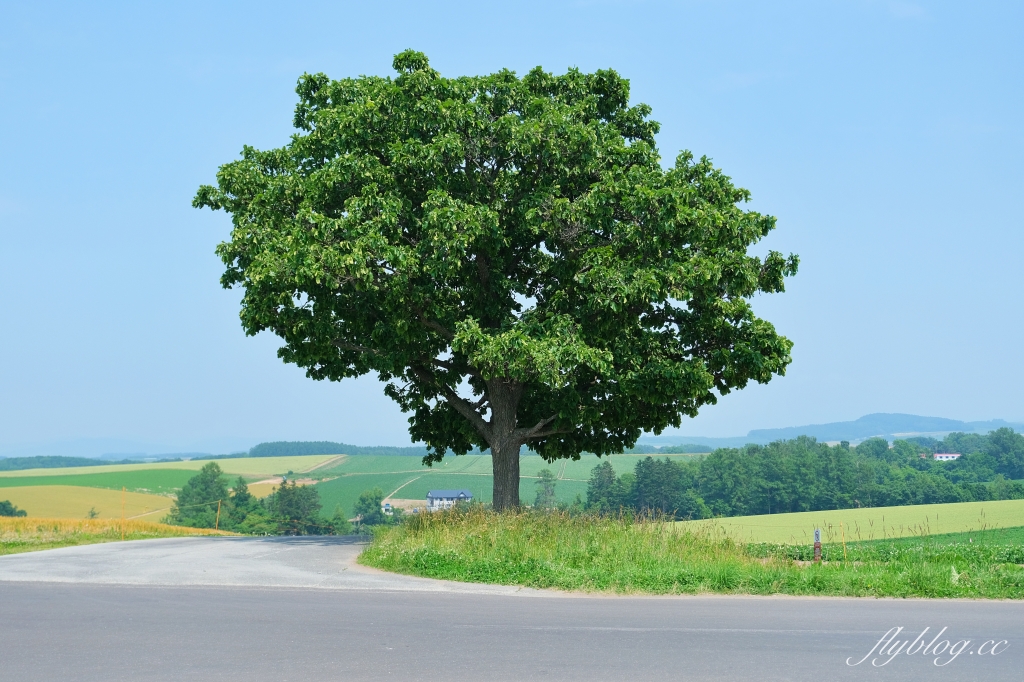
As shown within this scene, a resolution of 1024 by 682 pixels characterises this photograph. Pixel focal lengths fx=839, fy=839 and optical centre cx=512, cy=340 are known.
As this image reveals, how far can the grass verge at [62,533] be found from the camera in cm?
2322

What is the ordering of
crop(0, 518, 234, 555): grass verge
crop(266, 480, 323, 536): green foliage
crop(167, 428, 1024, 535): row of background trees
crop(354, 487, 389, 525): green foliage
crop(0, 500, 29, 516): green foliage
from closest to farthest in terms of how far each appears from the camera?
1. crop(0, 518, 234, 555): grass verge
2. crop(167, 428, 1024, 535): row of background trees
3. crop(0, 500, 29, 516): green foliage
4. crop(266, 480, 323, 536): green foliage
5. crop(354, 487, 389, 525): green foliage

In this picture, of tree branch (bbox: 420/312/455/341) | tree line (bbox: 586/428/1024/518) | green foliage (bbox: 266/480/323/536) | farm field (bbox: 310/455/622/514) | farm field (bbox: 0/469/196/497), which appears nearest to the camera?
tree branch (bbox: 420/312/455/341)

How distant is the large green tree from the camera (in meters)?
18.8

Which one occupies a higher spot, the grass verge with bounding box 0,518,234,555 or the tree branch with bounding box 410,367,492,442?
the tree branch with bounding box 410,367,492,442

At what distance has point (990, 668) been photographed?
8258 mm

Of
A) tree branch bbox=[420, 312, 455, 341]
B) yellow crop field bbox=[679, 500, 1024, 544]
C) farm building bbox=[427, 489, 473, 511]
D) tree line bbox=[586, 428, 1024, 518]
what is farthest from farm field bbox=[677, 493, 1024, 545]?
A: tree line bbox=[586, 428, 1024, 518]

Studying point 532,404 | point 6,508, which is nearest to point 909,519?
point 532,404

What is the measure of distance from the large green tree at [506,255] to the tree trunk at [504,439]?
0.18ft

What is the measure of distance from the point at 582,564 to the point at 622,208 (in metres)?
8.27

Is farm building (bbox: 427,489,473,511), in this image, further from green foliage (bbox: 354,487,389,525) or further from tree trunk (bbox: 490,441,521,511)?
green foliage (bbox: 354,487,389,525)

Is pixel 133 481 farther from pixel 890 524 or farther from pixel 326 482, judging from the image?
pixel 890 524

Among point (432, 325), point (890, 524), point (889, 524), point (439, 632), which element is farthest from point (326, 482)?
point (439, 632)

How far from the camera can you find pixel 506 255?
73.3 feet

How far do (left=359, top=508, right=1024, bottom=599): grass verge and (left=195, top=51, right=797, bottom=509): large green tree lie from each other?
332 cm
